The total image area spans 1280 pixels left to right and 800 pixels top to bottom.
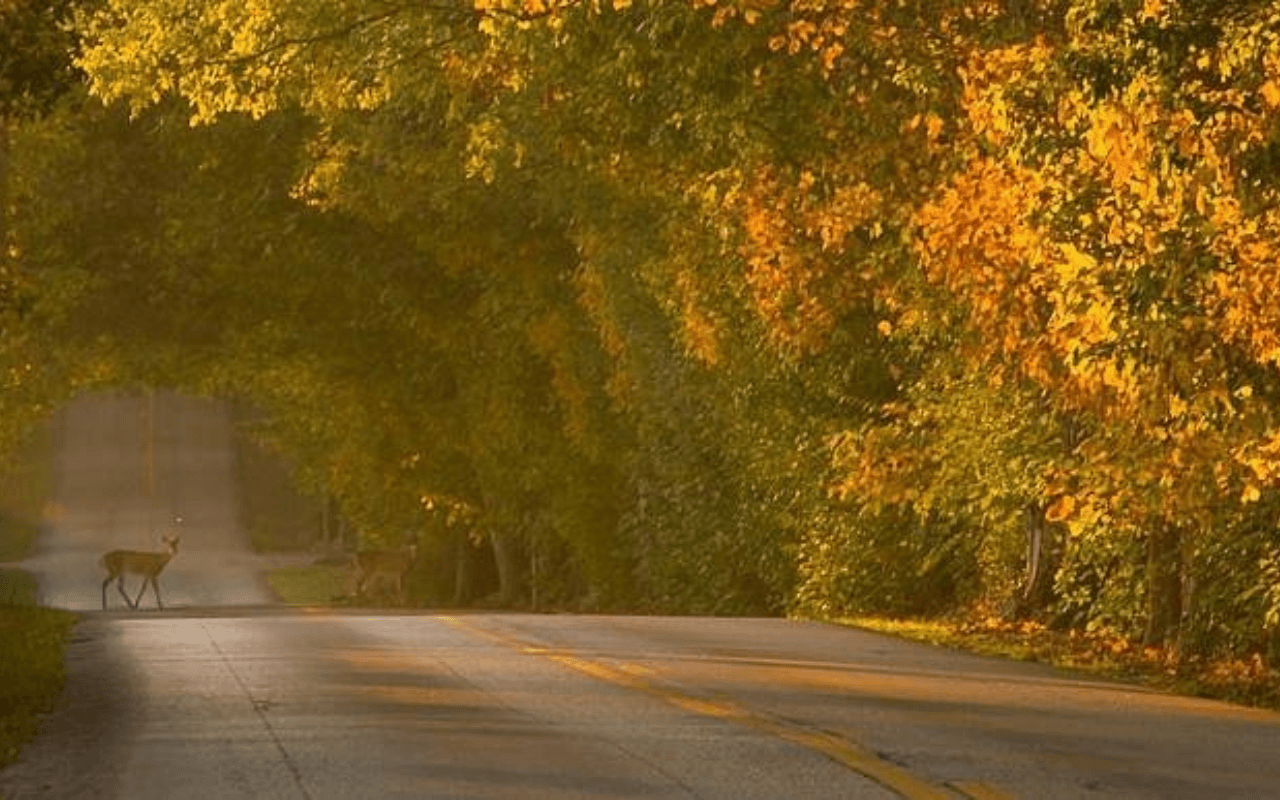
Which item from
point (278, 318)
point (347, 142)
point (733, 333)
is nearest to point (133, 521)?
point (278, 318)

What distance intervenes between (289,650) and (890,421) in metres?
11.6

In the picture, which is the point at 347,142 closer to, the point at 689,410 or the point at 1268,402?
the point at 689,410

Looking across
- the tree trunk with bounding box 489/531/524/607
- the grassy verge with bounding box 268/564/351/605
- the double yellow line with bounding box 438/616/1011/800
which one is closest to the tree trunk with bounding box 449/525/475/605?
the grassy verge with bounding box 268/564/351/605

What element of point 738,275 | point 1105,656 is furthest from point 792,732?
point 738,275

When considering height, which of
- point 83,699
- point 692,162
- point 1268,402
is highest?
point 692,162

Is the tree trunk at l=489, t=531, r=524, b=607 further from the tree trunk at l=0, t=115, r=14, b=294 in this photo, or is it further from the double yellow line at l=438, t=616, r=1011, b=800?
the double yellow line at l=438, t=616, r=1011, b=800

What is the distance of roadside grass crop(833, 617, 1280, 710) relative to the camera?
20547mm

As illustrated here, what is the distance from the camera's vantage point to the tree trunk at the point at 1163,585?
24.8 metres

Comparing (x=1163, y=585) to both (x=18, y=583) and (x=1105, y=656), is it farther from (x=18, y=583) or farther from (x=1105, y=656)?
(x=18, y=583)

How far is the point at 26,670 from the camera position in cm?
2109

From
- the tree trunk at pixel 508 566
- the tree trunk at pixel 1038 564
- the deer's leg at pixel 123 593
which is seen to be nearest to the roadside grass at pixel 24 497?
the deer's leg at pixel 123 593

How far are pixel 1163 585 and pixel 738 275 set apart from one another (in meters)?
7.32

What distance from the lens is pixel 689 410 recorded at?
38781mm

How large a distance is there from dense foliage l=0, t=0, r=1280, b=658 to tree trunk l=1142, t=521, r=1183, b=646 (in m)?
0.06
